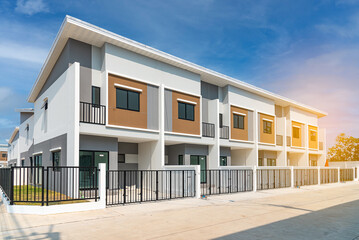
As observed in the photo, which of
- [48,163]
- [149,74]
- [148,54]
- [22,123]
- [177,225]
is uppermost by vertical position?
[148,54]

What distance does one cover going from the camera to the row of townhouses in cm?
1641

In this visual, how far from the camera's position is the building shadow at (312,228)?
8.06m

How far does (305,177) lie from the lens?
26.2 m

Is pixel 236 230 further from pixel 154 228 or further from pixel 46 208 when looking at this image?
pixel 46 208

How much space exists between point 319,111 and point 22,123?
115 feet

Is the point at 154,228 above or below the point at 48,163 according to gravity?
below

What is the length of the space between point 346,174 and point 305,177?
1038 centimetres

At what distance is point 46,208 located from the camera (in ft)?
36.3

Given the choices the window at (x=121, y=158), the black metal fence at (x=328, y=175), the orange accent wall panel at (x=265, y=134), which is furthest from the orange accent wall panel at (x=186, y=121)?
the black metal fence at (x=328, y=175)

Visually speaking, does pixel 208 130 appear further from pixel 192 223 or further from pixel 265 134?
pixel 192 223

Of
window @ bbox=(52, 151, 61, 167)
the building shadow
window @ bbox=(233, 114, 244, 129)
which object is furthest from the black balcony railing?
the building shadow

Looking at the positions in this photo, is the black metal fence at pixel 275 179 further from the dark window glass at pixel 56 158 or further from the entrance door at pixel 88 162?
the dark window glass at pixel 56 158

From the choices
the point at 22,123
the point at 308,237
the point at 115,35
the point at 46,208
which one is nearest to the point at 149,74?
the point at 115,35

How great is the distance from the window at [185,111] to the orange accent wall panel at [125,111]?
10.8 ft
